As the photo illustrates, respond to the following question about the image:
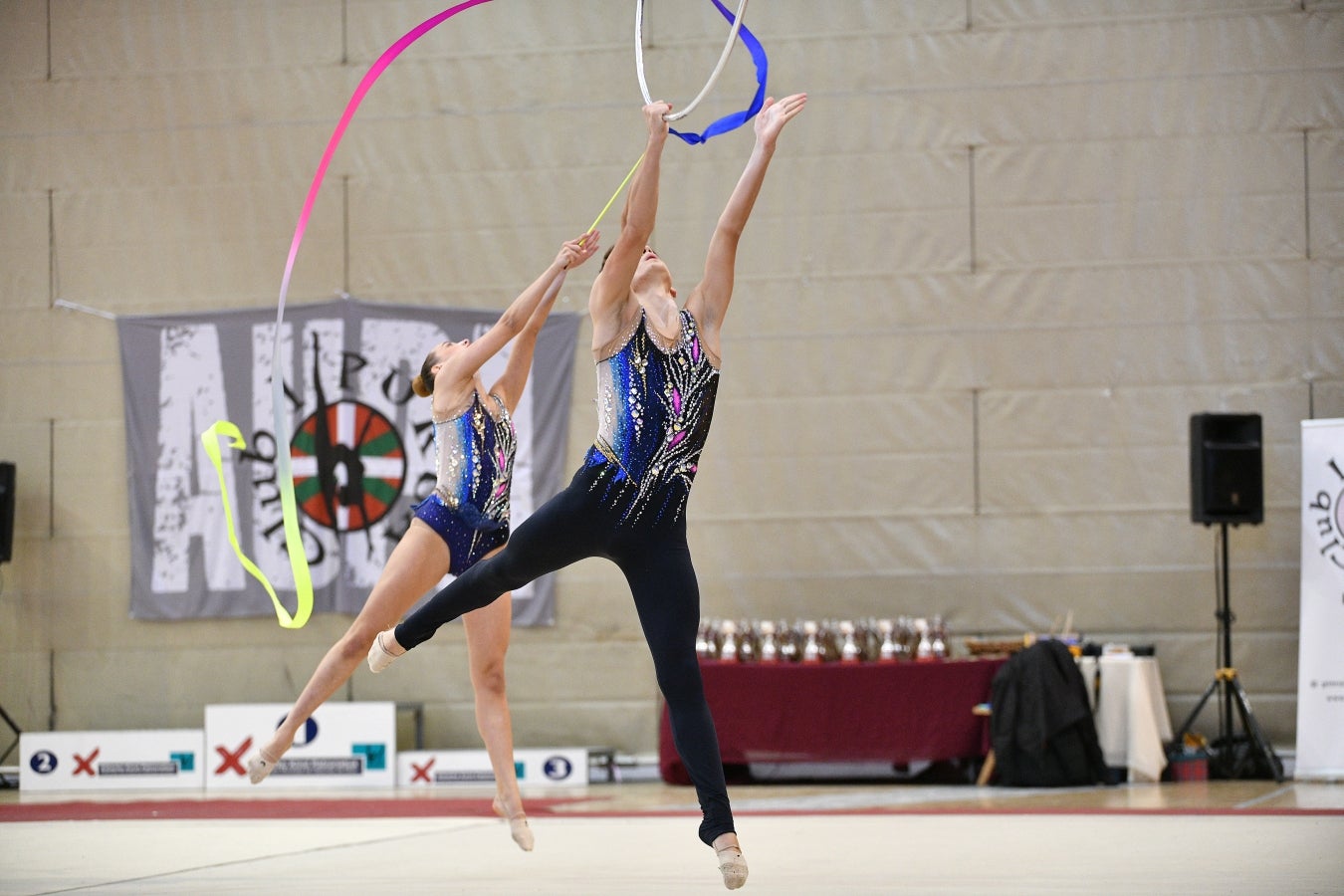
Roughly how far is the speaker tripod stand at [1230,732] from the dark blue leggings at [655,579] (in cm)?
478

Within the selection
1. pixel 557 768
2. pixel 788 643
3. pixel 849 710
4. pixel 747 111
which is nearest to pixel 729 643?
pixel 788 643

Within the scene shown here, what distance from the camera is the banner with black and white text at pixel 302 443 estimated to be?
844 cm

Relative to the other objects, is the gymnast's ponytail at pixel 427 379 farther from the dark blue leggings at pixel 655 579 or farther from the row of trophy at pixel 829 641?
the row of trophy at pixel 829 641

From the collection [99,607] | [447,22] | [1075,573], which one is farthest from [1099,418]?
[99,607]

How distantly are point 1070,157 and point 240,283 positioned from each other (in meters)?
4.91

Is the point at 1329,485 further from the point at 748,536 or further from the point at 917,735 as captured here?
the point at 748,536

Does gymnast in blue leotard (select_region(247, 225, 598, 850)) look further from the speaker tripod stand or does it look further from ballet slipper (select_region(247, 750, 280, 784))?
the speaker tripod stand

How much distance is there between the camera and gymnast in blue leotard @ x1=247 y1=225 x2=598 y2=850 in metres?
4.29

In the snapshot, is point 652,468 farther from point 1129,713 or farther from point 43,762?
point 43,762

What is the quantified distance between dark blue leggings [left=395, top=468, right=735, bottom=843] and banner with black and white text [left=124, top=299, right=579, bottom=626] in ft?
16.2

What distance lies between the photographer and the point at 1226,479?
7367 mm

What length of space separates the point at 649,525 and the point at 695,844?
1610mm

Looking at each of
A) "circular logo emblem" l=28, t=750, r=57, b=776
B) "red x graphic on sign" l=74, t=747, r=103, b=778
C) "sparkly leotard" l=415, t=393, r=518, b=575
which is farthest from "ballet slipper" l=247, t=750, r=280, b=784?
"circular logo emblem" l=28, t=750, r=57, b=776

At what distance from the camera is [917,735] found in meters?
7.47
